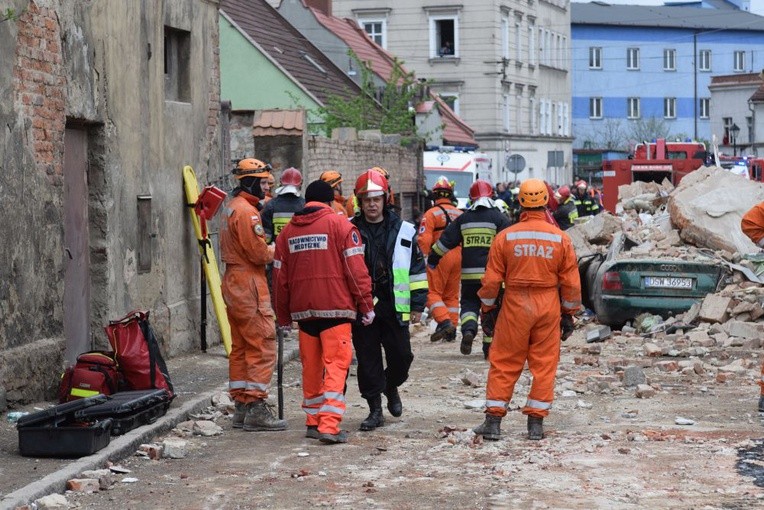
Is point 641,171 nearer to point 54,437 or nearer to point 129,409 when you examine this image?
point 129,409

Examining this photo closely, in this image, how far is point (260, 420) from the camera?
36.2 feet

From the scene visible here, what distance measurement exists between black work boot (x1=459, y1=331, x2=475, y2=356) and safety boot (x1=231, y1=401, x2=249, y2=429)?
4621 mm

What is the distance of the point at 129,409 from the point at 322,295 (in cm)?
150

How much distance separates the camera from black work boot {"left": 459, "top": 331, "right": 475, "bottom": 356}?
15505mm

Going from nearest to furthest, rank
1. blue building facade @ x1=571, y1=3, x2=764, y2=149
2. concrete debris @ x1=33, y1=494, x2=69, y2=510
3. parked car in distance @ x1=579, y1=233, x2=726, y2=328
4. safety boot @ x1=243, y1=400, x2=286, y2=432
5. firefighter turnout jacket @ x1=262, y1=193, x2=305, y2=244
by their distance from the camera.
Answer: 1. concrete debris @ x1=33, y1=494, x2=69, y2=510
2. safety boot @ x1=243, y1=400, x2=286, y2=432
3. firefighter turnout jacket @ x1=262, y1=193, x2=305, y2=244
4. parked car in distance @ x1=579, y1=233, x2=726, y2=328
5. blue building facade @ x1=571, y1=3, x2=764, y2=149

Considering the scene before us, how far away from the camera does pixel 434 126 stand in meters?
48.8

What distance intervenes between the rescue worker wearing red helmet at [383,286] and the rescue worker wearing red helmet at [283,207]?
16.0ft

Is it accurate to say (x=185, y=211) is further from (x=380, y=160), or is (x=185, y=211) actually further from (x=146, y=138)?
(x=380, y=160)

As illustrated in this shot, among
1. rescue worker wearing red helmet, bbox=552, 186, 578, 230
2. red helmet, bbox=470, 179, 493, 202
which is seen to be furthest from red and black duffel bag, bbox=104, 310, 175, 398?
rescue worker wearing red helmet, bbox=552, 186, 578, 230

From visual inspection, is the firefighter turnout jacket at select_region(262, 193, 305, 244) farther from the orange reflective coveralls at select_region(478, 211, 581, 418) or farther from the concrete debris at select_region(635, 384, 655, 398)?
the orange reflective coveralls at select_region(478, 211, 581, 418)

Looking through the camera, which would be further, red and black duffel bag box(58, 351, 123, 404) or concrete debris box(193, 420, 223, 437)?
red and black duffel bag box(58, 351, 123, 404)

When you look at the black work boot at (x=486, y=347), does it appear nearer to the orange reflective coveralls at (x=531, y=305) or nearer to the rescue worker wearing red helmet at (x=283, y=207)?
the rescue worker wearing red helmet at (x=283, y=207)

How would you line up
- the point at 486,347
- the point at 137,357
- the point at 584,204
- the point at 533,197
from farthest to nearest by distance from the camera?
the point at 584,204
the point at 486,347
the point at 137,357
the point at 533,197

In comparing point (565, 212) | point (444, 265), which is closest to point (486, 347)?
point (444, 265)
